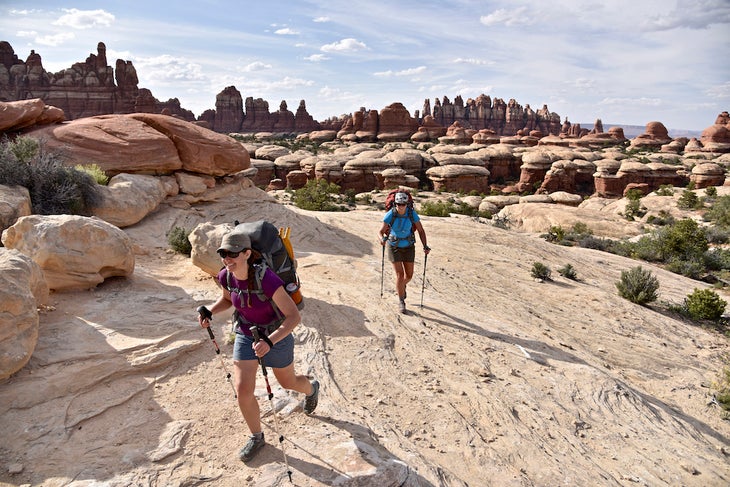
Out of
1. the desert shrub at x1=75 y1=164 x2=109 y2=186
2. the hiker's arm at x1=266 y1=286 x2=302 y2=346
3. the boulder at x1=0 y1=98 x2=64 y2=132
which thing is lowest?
the hiker's arm at x1=266 y1=286 x2=302 y2=346

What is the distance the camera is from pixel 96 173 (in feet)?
30.8

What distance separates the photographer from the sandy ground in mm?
3275

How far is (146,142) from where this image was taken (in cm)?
1106

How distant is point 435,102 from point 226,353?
103m

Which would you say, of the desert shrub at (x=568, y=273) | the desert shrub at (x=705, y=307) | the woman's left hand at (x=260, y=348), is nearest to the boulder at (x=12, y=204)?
the woman's left hand at (x=260, y=348)

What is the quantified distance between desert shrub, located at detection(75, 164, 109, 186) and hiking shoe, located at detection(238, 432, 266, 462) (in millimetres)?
7935

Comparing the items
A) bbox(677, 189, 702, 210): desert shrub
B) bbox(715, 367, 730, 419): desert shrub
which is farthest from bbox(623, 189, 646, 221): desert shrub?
bbox(715, 367, 730, 419): desert shrub

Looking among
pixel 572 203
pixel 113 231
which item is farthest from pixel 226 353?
pixel 572 203

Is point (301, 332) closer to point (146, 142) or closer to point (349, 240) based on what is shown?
point (349, 240)

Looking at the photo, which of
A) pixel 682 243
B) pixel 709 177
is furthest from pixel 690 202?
pixel 682 243

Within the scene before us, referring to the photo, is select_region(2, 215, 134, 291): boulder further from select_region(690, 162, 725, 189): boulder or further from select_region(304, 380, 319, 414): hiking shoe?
select_region(690, 162, 725, 189): boulder

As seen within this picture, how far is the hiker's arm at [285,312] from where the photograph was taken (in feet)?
9.89

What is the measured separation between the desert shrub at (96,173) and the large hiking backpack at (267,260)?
299 inches

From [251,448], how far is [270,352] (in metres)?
0.71
